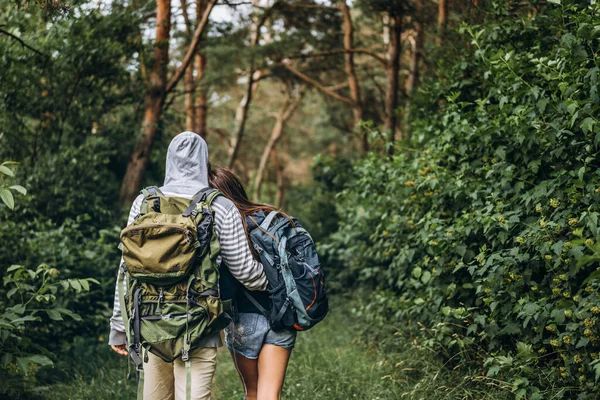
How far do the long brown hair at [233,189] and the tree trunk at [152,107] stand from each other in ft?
18.7

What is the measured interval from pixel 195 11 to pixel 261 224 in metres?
10.3

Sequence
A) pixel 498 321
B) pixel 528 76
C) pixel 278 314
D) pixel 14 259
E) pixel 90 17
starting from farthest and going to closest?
pixel 90 17
pixel 14 259
pixel 528 76
pixel 498 321
pixel 278 314

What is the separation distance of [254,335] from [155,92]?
6.81 m

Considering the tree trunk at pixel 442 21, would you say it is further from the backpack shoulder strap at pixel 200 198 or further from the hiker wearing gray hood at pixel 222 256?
the backpack shoulder strap at pixel 200 198

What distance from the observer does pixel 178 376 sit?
330 centimetres

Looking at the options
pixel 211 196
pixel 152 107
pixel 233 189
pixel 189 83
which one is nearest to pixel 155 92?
pixel 152 107

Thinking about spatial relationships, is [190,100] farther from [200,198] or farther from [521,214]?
[200,198]

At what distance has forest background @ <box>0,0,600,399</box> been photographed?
164 inches

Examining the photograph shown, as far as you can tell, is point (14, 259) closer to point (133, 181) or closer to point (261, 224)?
point (133, 181)

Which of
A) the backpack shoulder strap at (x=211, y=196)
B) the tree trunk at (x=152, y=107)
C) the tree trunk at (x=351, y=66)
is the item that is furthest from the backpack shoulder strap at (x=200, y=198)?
the tree trunk at (x=351, y=66)

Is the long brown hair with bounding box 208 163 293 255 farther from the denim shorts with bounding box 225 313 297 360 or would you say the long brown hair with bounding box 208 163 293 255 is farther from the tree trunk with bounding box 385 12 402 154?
the tree trunk with bounding box 385 12 402 154

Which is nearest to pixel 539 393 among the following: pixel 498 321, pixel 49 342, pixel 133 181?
pixel 498 321

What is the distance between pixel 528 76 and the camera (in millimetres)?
5375

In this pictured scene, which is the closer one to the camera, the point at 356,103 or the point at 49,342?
the point at 49,342
